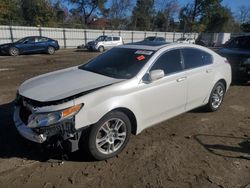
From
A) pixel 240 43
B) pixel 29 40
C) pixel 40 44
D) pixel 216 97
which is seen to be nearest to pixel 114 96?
pixel 216 97

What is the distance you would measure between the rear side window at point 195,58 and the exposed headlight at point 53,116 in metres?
2.46

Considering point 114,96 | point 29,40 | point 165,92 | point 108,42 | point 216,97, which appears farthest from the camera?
point 108,42

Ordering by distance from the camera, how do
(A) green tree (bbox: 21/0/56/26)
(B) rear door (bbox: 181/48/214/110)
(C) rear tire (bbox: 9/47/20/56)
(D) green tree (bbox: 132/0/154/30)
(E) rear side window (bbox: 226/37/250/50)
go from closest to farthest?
1. (B) rear door (bbox: 181/48/214/110)
2. (E) rear side window (bbox: 226/37/250/50)
3. (C) rear tire (bbox: 9/47/20/56)
4. (A) green tree (bbox: 21/0/56/26)
5. (D) green tree (bbox: 132/0/154/30)

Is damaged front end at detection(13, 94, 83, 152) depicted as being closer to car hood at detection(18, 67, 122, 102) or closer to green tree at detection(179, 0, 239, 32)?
car hood at detection(18, 67, 122, 102)

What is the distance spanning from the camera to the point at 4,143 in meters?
4.11

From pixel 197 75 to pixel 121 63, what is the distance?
153 cm

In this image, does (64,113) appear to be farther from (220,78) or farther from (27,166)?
(220,78)

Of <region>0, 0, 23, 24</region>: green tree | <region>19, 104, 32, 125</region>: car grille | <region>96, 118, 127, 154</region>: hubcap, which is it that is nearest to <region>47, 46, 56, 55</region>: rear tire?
<region>0, 0, 23, 24</region>: green tree

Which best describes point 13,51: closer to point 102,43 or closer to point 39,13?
point 102,43

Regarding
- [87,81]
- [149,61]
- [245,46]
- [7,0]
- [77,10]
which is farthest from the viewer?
[77,10]

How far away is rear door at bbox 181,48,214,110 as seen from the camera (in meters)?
4.76

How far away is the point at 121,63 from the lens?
440 cm

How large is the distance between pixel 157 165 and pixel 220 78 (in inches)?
113

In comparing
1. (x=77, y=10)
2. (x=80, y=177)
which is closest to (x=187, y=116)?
(x=80, y=177)
